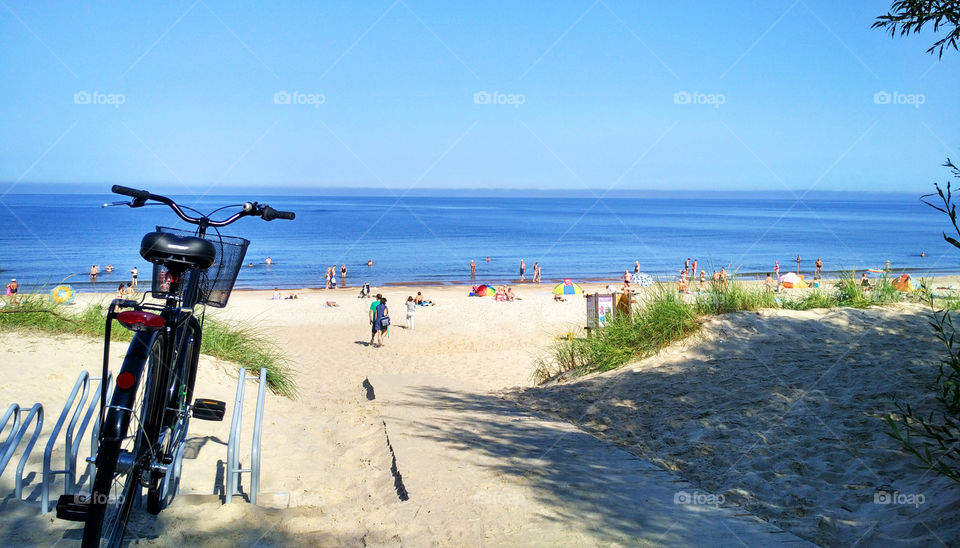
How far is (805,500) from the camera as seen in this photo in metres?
5.10

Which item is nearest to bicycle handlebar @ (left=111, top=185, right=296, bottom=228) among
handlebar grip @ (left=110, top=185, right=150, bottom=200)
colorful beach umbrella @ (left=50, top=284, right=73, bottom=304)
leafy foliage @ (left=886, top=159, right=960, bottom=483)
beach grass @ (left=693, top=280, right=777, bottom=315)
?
handlebar grip @ (left=110, top=185, right=150, bottom=200)

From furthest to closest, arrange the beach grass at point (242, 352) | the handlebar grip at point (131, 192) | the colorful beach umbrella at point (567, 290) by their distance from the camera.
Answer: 1. the colorful beach umbrella at point (567, 290)
2. the beach grass at point (242, 352)
3. the handlebar grip at point (131, 192)

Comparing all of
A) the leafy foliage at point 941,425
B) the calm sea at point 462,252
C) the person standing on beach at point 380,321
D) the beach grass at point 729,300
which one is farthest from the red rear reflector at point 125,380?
the calm sea at point 462,252

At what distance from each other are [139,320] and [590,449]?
4317mm

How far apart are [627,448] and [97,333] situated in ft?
21.9

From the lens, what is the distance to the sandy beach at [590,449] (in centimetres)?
443

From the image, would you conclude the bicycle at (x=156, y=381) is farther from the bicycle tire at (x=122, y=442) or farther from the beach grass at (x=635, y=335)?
the beach grass at (x=635, y=335)

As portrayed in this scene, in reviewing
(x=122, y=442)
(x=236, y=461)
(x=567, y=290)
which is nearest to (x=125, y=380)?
(x=122, y=442)

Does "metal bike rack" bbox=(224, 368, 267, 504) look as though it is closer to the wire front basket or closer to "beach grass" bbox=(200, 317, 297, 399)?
the wire front basket

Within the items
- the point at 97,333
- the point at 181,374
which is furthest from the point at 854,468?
the point at 97,333

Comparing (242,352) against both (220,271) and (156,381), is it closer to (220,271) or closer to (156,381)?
(220,271)

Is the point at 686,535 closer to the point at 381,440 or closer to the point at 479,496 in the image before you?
the point at 479,496

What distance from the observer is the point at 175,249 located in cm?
380

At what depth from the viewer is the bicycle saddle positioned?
374cm
